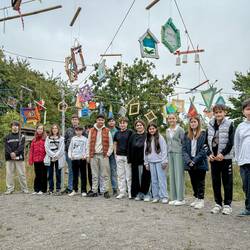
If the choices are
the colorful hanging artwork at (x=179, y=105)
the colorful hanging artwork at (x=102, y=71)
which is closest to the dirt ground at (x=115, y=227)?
the colorful hanging artwork at (x=102, y=71)

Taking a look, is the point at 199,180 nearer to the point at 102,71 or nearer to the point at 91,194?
the point at 91,194

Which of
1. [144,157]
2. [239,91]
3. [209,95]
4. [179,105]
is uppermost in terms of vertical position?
[239,91]

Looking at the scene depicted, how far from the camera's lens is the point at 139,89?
99.1 feet

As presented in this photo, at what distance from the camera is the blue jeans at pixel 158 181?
24.5 feet

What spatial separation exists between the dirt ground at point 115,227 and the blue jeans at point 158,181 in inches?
18.9

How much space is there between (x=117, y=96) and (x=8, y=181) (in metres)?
19.1

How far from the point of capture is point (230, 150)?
607cm

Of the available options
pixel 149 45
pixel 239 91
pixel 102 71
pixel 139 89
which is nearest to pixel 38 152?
pixel 102 71

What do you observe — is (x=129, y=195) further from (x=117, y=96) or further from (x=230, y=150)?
(x=117, y=96)

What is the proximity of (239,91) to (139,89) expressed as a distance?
12.0m

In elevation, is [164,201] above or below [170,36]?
below

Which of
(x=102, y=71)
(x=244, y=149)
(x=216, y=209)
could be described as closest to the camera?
(x=244, y=149)

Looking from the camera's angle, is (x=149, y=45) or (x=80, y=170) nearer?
(x=149, y=45)

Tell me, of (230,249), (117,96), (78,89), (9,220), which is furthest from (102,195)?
(117,96)
